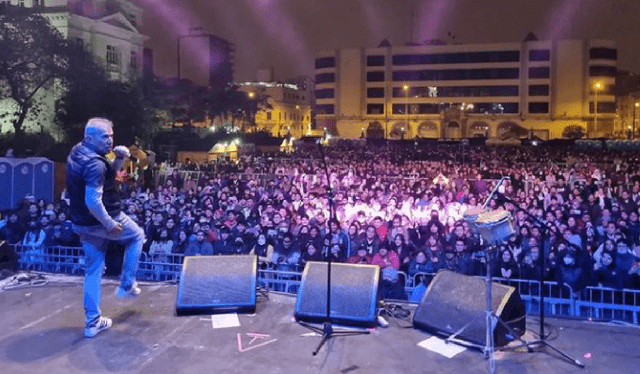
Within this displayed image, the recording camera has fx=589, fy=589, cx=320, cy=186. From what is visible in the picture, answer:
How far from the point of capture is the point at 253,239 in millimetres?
10078

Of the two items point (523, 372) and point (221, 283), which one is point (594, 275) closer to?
point (523, 372)

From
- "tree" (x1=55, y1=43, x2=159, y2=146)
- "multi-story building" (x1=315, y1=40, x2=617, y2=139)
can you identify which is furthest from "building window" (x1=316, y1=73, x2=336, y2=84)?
"tree" (x1=55, y1=43, x2=159, y2=146)

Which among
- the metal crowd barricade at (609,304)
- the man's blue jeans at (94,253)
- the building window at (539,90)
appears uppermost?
the building window at (539,90)

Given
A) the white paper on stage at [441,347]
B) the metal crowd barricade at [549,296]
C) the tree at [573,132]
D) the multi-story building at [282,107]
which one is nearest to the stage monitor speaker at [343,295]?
the white paper on stage at [441,347]

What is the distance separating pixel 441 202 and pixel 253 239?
17.3ft

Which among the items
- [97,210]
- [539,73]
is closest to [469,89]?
[539,73]

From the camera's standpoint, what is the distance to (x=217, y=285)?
6121mm

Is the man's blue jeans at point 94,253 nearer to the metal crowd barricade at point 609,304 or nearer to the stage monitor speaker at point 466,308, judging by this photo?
the stage monitor speaker at point 466,308

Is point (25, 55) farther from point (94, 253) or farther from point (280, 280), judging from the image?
point (94, 253)

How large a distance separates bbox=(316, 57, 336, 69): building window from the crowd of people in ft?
217

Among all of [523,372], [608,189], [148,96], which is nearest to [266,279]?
[523,372]

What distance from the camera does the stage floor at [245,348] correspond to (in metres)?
4.78

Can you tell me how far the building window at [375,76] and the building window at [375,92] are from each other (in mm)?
1134

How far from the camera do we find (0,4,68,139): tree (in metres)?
29.6
